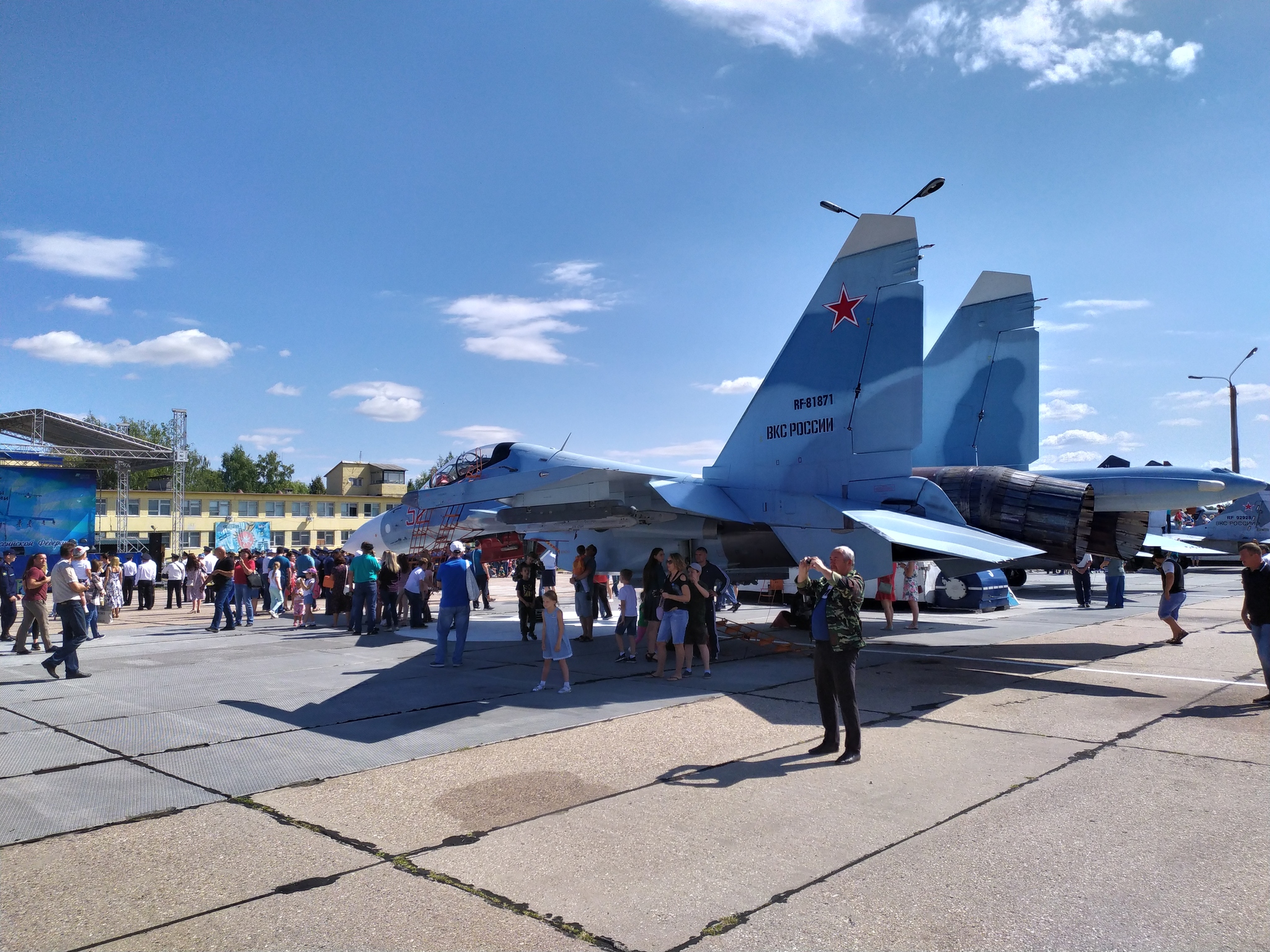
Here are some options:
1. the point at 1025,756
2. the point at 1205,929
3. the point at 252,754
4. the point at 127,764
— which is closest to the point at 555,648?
the point at 252,754

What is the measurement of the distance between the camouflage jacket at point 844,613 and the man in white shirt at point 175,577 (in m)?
20.5

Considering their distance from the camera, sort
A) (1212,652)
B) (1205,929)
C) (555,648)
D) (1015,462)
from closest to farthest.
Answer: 1. (1205,929)
2. (555,648)
3. (1212,652)
4. (1015,462)

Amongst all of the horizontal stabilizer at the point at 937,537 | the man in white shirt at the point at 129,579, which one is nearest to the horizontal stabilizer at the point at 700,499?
the horizontal stabilizer at the point at 937,537

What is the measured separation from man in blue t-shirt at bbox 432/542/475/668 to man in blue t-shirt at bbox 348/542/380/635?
13.8 ft

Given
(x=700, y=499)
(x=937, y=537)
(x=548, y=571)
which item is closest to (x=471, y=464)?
(x=548, y=571)

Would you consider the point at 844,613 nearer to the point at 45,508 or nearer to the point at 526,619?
the point at 526,619

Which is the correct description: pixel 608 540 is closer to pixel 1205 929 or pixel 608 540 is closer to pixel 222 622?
pixel 222 622

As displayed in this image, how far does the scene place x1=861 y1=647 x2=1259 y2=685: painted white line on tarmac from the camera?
8.80 metres

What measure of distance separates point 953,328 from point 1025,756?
11869mm

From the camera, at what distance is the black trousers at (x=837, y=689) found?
19.2 feet

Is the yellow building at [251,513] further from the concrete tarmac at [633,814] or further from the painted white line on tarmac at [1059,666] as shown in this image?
the concrete tarmac at [633,814]

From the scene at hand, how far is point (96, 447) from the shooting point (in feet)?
104

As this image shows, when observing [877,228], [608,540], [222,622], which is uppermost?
[877,228]

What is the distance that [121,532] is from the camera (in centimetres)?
2953
